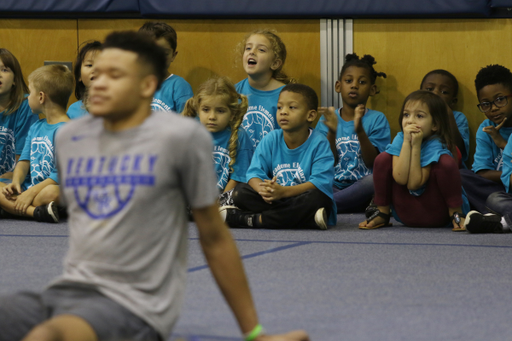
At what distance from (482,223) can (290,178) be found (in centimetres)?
89

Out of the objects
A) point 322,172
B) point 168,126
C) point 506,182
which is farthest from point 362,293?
point 506,182

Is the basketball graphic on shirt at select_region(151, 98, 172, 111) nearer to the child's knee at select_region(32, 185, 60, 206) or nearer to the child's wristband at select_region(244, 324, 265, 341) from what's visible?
the child's knee at select_region(32, 185, 60, 206)

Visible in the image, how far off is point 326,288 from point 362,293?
11cm

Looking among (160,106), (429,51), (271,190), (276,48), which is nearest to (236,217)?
(271,190)

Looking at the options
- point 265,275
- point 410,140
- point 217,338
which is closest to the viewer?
point 217,338

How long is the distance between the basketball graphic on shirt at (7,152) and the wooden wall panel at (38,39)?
0.63 meters

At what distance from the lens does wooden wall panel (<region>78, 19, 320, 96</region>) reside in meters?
4.09

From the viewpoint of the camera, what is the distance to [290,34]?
411cm

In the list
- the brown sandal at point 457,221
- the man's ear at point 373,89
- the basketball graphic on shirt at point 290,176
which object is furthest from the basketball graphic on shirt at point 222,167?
the brown sandal at point 457,221

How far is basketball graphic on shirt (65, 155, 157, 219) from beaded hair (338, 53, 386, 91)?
9.20 ft

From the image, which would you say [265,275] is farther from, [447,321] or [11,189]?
[11,189]

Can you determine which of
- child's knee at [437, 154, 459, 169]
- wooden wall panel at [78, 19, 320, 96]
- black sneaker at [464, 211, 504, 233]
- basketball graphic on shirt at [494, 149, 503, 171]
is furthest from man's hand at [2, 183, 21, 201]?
basketball graphic on shirt at [494, 149, 503, 171]

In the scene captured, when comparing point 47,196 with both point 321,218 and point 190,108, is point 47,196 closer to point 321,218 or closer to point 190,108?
point 190,108

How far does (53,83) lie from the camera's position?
3527 millimetres
